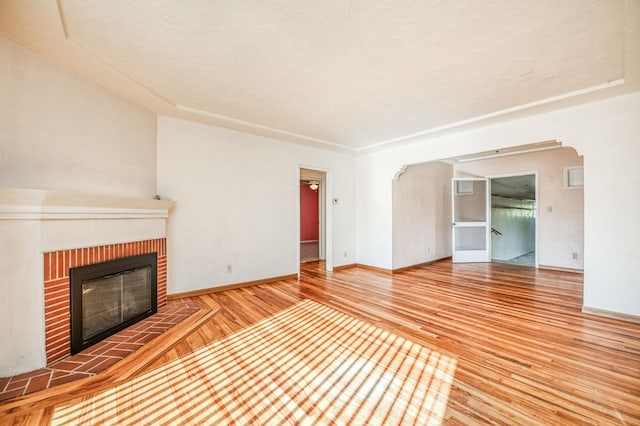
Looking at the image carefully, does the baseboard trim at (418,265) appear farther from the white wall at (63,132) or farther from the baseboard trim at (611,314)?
the white wall at (63,132)

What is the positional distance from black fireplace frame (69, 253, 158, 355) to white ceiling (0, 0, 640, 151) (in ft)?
6.00

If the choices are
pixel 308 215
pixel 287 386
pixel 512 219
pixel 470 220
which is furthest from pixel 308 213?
pixel 287 386

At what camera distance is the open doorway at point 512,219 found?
685 centimetres

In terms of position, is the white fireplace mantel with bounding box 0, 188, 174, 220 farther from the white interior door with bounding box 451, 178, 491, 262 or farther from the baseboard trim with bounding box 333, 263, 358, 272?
the white interior door with bounding box 451, 178, 491, 262

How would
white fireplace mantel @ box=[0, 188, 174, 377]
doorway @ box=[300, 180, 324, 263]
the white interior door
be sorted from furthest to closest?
doorway @ box=[300, 180, 324, 263] → the white interior door → white fireplace mantel @ box=[0, 188, 174, 377]

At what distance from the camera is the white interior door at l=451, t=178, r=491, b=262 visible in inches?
245

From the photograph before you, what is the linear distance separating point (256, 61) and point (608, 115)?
3875 millimetres

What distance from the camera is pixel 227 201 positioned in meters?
4.02

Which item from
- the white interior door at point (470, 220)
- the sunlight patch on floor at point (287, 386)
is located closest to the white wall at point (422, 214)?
the white interior door at point (470, 220)

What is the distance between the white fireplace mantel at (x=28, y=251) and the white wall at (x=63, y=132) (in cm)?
27

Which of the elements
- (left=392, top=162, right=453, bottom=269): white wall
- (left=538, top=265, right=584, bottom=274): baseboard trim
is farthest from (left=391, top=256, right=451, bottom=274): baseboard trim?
(left=538, top=265, right=584, bottom=274): baseboard trim

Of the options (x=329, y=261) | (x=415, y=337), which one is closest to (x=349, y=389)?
(x=415, y=337)

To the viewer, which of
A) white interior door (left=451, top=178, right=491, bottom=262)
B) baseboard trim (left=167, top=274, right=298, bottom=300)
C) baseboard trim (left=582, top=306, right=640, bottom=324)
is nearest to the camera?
baseboard trim (left=582, top=306, right=640, bottom=324)

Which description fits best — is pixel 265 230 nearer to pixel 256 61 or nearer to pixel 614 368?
pixel 256 61
